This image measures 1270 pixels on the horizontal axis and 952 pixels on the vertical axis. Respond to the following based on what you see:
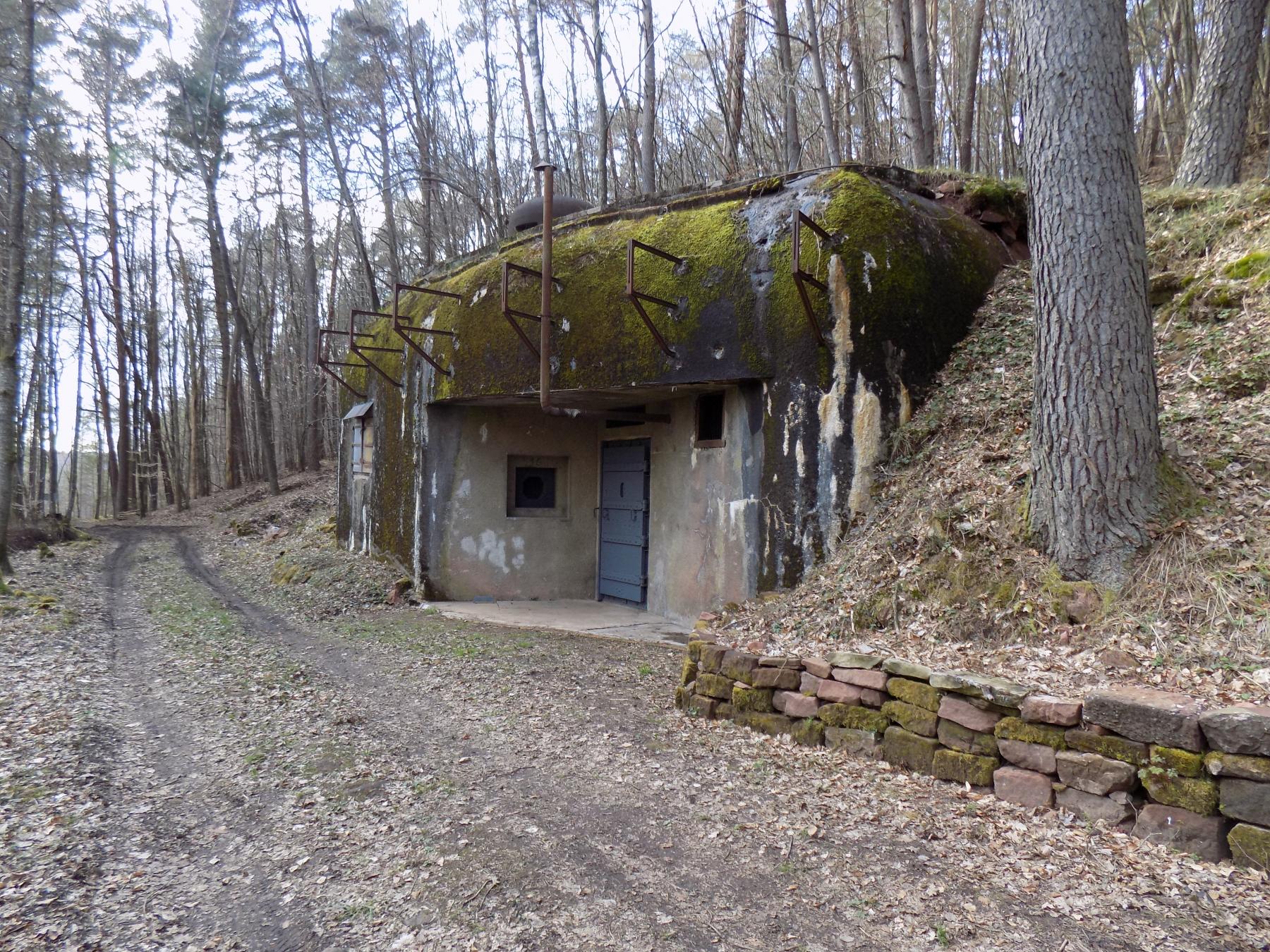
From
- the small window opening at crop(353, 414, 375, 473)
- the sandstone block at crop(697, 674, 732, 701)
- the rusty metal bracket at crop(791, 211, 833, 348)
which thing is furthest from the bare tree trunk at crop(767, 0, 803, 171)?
the sandstone block at crop(697, 674, 732, 701)

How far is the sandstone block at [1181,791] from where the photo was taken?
9.39 feet

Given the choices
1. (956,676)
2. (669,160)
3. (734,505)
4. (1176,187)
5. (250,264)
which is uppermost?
(250,264)

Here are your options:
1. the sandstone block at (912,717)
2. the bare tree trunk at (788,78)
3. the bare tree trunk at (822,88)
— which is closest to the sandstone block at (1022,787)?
the sandstone block at (912,717)

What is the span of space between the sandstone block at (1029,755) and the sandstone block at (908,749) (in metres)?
0.35

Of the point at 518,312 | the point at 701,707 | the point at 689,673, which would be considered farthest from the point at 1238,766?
the point at 518,312

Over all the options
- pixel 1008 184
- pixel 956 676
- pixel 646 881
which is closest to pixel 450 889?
pixel 646 881

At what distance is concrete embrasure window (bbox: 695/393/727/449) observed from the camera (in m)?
7.33

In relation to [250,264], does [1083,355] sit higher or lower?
lower

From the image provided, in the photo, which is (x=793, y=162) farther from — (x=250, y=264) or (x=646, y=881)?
(x=250, y=264)

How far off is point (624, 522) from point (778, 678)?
4695mm

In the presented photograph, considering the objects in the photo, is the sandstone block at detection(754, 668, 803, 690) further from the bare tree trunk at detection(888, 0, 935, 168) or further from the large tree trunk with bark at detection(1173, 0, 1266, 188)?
the bare tree trunk at detection(888, 0, 935, 168)

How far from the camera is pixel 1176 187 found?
7750mm

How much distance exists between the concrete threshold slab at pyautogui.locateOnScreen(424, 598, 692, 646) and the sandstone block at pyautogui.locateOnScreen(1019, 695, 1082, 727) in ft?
12.3

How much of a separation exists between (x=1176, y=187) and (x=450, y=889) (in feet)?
29.7
